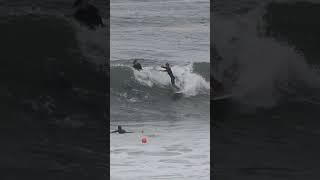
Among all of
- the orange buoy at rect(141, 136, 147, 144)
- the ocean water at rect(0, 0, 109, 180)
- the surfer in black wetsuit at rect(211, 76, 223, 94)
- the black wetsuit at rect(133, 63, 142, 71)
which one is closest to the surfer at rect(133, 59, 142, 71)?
the black wetsuit at rect(133, 63, 142, 71)

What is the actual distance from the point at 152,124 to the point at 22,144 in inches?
78.0

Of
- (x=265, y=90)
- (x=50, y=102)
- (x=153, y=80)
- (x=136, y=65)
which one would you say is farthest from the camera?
(x=136, y=65)

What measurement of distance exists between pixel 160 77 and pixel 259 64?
185 cm

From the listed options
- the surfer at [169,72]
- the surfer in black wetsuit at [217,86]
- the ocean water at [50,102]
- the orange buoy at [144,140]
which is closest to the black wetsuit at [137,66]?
the surfer at [169,72]

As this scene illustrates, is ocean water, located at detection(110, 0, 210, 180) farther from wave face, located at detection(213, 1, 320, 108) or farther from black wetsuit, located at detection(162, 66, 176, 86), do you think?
wave face, located at detection(213, 1, 320, 108)

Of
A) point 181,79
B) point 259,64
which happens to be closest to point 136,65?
point 181,79

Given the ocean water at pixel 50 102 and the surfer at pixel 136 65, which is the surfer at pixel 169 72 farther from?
the ocean water at pixel 50 102

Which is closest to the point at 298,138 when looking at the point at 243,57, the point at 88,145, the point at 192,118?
the point at 243,57

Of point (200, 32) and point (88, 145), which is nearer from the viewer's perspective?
point (88, 145)

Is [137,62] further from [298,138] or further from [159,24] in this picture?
[298,138]

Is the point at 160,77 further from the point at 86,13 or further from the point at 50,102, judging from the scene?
the point at 50,102

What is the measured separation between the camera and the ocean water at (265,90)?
5344mm

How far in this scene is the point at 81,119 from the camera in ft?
17.3

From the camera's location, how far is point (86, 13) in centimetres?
534
